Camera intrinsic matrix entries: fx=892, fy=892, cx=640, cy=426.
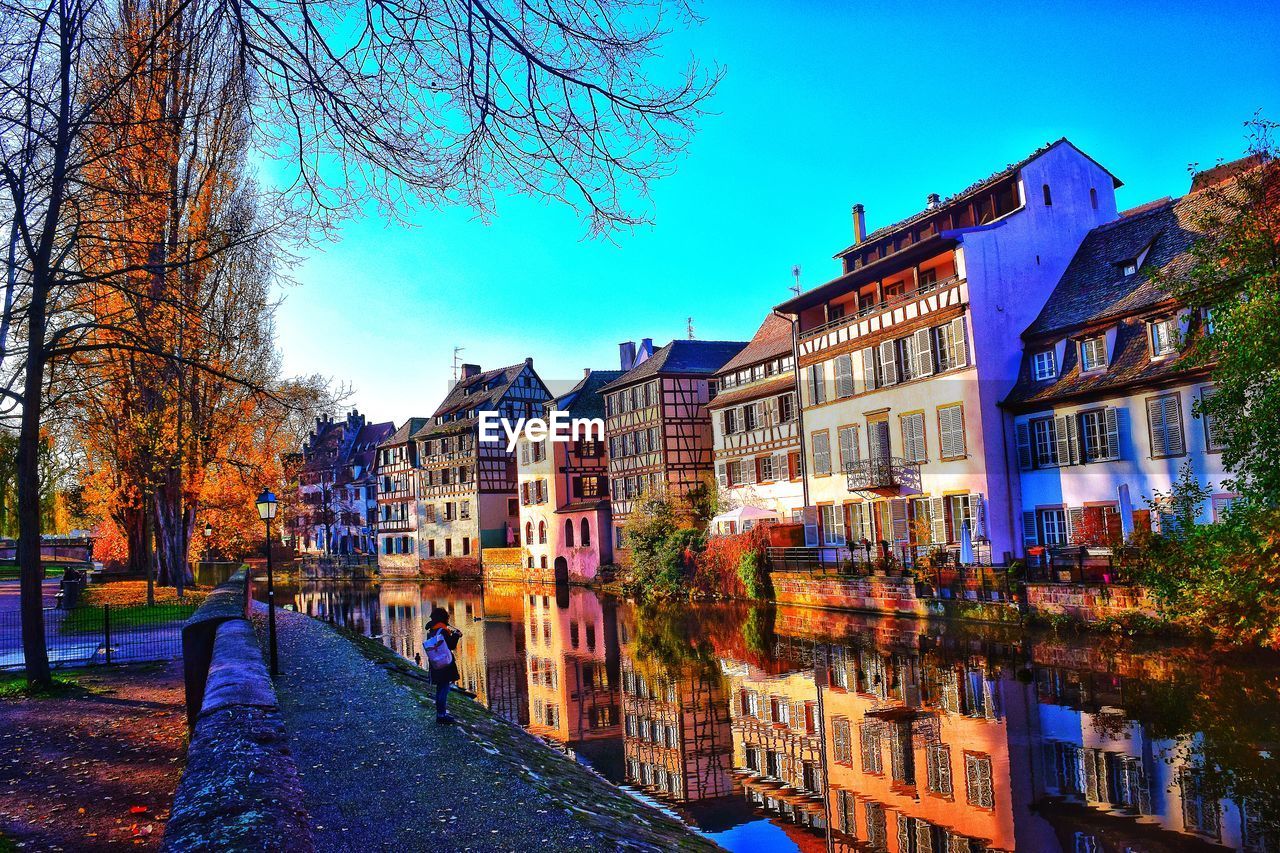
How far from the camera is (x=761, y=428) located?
37812 millimetres

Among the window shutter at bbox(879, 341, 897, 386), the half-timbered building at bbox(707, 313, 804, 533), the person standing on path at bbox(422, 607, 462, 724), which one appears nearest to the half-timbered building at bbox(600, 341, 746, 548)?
the half-timbered building at bbox(707, 313, 804, 533)

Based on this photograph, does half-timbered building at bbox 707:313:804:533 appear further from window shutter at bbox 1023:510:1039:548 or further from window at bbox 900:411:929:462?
window shutter at bbox 1023:510:1039:548

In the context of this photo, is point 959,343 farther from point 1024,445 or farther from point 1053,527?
point 1053,527

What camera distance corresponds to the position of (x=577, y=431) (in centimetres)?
5394

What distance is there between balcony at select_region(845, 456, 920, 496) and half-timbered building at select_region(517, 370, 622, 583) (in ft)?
65.3

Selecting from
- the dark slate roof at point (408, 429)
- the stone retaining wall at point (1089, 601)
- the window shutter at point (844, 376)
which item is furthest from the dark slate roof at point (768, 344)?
the dark slate roof at point (408, 429)

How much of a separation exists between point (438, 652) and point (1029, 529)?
69.2 ft

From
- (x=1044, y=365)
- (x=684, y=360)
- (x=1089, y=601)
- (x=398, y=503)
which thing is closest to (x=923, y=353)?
(x=1044, y=365)

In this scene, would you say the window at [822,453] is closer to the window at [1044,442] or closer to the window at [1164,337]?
the window at [1044,442]

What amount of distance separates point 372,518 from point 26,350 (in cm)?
6573

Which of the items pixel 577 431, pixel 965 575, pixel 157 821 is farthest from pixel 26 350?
pixel 577 431

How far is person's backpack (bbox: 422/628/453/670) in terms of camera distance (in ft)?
36.8

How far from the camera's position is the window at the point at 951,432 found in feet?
90.4

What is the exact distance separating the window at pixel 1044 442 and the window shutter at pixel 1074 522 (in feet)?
4.75
